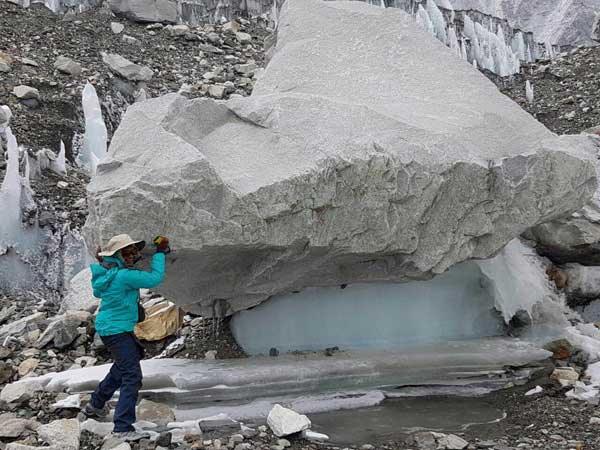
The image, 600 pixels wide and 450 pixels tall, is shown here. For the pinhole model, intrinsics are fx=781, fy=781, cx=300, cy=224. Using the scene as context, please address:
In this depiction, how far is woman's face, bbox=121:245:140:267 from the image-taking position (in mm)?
4883

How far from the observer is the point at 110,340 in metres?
4.96

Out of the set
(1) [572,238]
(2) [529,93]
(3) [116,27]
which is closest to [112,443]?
(1) [572,238]

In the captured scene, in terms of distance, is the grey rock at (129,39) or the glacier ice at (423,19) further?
the glacier ice at (423,19)

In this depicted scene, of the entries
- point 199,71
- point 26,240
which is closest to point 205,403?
point 26,240

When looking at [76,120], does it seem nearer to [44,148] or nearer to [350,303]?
[44,148]

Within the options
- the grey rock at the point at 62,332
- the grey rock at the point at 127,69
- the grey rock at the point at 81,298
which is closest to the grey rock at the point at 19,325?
the grey rock at the point at 81,298

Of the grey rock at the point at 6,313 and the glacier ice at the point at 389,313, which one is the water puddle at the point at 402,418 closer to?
the glacier ice at the point at 389,313

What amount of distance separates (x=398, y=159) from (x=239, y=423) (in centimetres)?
223

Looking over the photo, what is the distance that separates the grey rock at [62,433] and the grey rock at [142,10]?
48.5 ft

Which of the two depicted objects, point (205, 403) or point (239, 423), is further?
point (205, 403)

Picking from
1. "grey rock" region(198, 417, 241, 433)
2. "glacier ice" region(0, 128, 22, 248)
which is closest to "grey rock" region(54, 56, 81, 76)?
"glacier ice" region(0, 128, 22, 248)

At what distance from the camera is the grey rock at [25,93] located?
13234mm

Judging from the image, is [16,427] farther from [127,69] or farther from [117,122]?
[127,69]

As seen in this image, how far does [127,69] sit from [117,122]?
4.72 feet
